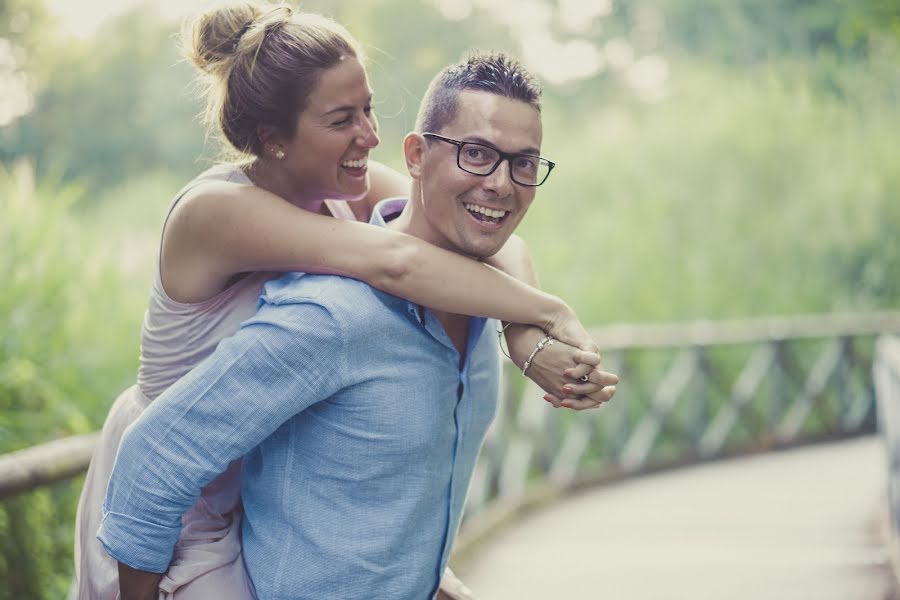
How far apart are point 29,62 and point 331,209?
65.0ft

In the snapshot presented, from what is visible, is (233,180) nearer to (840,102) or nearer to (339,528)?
(339,528)

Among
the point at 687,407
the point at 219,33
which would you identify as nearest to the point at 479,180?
the point at 219,33

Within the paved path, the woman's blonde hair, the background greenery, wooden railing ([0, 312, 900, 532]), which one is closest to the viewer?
the woman's blonde hair

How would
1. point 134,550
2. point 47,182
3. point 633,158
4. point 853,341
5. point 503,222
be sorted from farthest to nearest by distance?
point 633,158
point 853,341
point 47,182
point 503,222
point 134,550

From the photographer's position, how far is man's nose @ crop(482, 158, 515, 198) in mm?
2086

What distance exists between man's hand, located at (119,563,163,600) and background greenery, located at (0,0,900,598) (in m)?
2.77

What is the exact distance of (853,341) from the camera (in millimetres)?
13492

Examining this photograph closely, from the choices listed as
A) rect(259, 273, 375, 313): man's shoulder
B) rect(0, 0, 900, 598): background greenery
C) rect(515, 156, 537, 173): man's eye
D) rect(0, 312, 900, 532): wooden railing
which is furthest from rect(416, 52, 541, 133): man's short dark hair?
rect(0, 312, 900, 532): wooden railing

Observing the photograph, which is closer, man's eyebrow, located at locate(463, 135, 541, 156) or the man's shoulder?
the man's shoulder

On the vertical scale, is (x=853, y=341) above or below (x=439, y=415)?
below

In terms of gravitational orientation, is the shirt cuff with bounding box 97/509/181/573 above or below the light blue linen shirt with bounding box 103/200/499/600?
below

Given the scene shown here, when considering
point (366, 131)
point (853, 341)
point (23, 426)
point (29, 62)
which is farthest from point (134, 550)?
point (29, 62)

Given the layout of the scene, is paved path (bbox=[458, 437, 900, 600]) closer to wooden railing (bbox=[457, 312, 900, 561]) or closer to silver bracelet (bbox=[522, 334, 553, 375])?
wooden railing (bbox=[457, 312, 900, 561])

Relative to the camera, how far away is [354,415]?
1991mm
